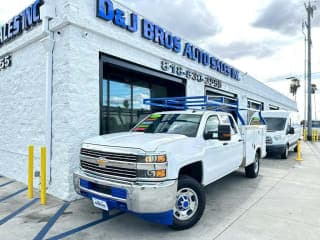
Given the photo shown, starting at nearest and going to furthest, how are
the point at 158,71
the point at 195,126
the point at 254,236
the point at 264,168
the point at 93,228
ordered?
the point at 254,236 → the point at 93,228 → the point at 195,126 → the point at 158,71 → the point at 264,168

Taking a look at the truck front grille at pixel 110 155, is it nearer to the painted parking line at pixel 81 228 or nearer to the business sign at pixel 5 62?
the painted parking line at pixel 81 228

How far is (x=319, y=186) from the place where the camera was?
660 cm

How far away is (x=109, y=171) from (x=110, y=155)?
25 cm

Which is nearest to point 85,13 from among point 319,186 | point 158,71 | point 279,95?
point 158,71

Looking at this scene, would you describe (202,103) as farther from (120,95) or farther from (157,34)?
(157,34)

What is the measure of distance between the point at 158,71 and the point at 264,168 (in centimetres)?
532

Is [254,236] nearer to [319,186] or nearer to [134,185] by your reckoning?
[134,185]

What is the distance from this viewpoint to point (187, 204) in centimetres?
395

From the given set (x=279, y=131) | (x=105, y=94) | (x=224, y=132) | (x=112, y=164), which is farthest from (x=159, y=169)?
(x=279, y=131)

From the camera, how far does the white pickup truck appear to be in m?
3.43

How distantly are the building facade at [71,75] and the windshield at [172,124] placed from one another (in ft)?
5.02

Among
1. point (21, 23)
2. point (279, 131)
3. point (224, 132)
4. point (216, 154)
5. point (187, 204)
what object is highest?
point (21, 23)

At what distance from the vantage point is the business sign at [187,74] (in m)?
8.83

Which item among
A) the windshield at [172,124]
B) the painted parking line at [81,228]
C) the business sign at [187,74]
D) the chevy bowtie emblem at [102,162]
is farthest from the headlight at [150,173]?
the business sign at [187,74]
